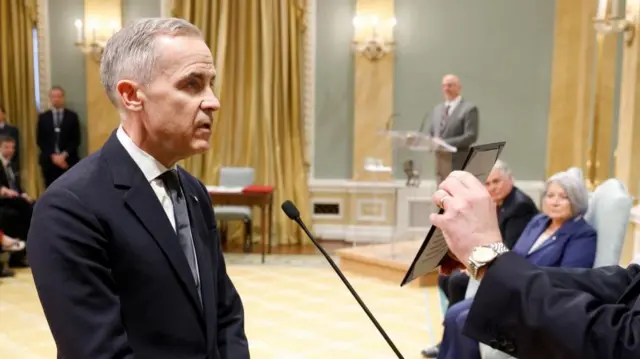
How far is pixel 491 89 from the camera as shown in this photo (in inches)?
261

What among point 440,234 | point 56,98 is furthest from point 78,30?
point 440,234

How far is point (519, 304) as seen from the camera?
0.91 metres

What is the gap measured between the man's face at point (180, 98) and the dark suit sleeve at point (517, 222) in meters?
2.49

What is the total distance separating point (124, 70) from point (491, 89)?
19.3 ft

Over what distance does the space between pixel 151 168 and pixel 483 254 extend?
29.6 inches

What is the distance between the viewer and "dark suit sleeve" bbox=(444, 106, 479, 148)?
5.46 meters

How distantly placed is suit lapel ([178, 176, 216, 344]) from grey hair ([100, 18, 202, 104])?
0.32 meters

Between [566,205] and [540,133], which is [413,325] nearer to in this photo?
[566,205]

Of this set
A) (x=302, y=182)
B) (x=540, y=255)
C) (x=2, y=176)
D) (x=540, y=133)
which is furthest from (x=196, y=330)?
(x=540, y=133)

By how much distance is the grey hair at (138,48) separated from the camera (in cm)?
124

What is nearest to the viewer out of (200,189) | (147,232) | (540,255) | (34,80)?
(147,232)

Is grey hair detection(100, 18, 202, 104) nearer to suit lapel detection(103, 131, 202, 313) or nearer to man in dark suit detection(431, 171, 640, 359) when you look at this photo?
suit lapel detection(103, 131, 202, 313)

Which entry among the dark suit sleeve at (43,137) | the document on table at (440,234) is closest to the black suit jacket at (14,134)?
the dark suit sleeve at (43,137)

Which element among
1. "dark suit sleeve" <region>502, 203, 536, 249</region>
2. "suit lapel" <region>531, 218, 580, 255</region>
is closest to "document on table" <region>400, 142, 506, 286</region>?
"suit lapel" <region>531, 218, 580, 255</region>
